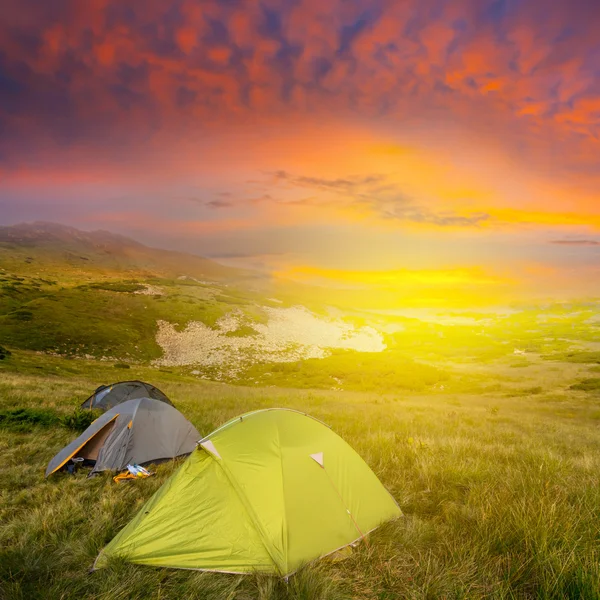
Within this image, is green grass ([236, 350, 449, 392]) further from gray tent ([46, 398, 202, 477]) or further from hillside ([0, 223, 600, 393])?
gray tent ([46, 398, 202, 477])

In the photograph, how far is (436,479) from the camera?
721 cm

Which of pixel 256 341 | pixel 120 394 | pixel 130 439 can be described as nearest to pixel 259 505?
pixel 130 439

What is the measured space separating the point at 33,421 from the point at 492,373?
2173 inches

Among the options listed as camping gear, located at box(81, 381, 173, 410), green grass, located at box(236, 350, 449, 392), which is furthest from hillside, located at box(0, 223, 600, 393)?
camping gear, located at box(81, 381, 173, 410)

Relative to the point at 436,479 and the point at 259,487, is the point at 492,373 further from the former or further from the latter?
the point at 259,487

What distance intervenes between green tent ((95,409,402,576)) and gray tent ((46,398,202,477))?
11.2 ft

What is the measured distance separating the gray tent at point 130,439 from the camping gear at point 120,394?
578cm

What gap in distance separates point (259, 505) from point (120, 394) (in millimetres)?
12819

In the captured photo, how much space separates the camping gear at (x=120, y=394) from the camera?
15133mm

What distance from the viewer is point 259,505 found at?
5.12m

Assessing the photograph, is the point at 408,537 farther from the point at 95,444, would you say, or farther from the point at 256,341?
the point at 256,341

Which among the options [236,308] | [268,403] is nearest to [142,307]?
[236,308]

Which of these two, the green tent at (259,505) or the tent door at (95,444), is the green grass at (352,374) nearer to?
the tent door at (95,444)

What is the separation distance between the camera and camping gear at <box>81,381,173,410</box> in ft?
49.6
